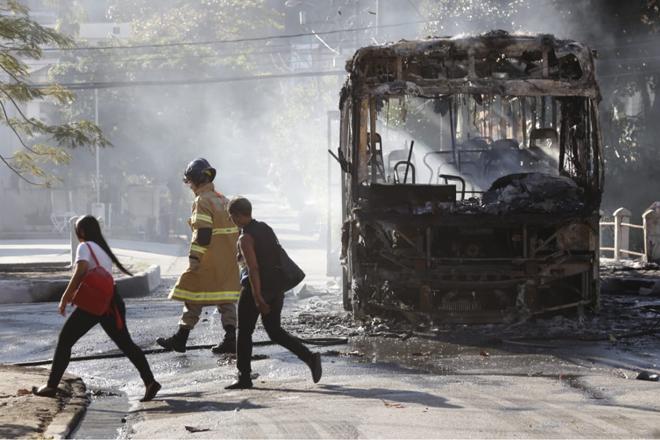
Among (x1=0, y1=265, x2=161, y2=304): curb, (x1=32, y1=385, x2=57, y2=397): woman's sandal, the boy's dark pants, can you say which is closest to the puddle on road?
(x1=32, y1=385, x2=57, y2=397): woman's sandal

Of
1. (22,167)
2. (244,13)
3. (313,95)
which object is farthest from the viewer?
(244,13)

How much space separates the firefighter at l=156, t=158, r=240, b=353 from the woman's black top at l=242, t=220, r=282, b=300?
1.80 metres

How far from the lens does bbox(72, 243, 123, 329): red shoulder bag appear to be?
7.69m

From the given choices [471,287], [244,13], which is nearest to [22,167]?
[471,287]

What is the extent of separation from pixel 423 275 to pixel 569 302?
1.71 m

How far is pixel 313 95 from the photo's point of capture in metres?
56.6

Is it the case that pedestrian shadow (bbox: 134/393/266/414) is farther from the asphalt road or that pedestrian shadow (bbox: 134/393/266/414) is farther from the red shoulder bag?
the red shoulder bag

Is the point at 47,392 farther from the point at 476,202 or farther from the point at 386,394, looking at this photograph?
the point at 476,202

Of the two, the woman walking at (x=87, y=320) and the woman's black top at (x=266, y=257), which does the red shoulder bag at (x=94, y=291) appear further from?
the woman's black top at (x=266, y=257)

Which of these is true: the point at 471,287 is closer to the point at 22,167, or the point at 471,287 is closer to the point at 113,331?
the point at 113,331

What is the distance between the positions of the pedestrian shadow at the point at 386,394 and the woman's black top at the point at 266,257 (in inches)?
28.9

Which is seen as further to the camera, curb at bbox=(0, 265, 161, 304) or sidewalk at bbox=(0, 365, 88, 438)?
curb at bbox=(0, 265, 161, 304)

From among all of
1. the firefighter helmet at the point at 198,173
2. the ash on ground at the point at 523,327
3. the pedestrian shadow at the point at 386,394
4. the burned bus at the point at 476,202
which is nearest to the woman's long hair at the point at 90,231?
the pedestrian shadow at the point at 386,394

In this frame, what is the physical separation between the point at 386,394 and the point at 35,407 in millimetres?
2284
